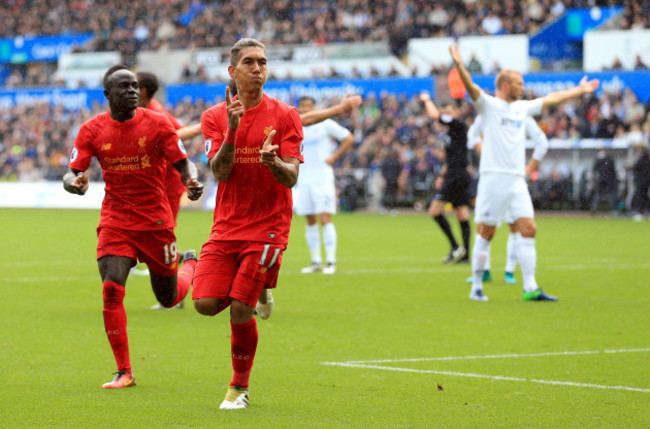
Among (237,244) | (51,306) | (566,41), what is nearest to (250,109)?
(237,244)

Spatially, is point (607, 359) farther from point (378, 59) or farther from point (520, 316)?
point (378, 59)

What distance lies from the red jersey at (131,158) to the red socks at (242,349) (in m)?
1.43

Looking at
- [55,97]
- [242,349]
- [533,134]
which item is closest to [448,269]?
[533,134]

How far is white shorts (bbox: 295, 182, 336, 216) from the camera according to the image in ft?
52.1

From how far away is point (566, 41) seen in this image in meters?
39.6

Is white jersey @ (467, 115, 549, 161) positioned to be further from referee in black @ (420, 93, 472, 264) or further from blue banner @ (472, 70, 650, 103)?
blue banner @ (472, 70, 650, 103)

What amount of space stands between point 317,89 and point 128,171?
33.0 m

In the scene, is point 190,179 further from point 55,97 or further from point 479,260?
point 55,97

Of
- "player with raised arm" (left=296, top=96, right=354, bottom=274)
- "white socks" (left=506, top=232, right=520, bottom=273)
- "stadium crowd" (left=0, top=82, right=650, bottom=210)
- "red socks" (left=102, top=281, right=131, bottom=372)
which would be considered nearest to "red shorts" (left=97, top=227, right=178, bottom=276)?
"red socks" (left=102, top=281, right=131, bottom=372)

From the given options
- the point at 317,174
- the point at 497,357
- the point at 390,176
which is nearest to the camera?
the point at 497,357

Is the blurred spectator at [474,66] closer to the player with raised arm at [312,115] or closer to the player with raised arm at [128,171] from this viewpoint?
the player with raised arm at [312,115]

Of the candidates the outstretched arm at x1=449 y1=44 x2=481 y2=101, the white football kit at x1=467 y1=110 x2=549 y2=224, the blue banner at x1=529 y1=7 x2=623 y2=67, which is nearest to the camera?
A: the outstretched arm at x1=449 y1=44 x2=481 y2=101

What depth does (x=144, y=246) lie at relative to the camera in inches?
307

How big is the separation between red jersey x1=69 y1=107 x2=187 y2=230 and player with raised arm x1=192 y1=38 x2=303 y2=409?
3.74ft
